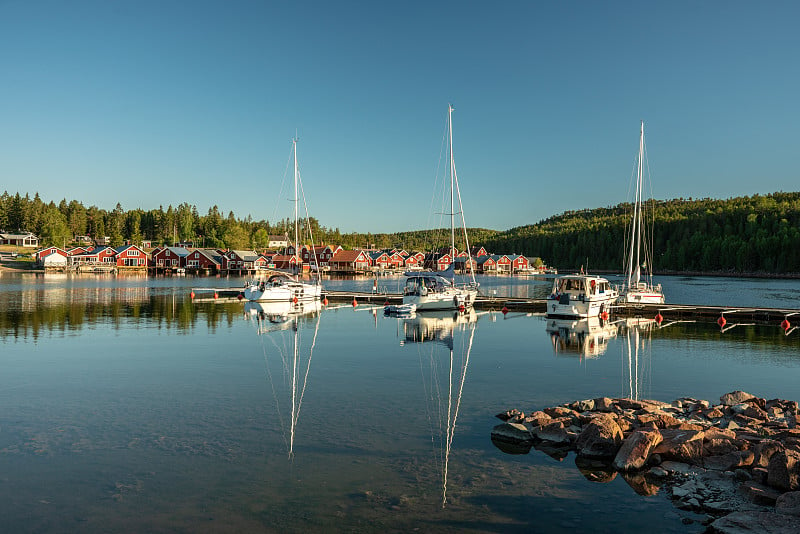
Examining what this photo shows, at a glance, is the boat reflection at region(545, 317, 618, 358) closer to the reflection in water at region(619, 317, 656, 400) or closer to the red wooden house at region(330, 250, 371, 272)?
the reflection in water at region(619, 317, 656, 400)

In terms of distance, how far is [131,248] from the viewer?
446ft

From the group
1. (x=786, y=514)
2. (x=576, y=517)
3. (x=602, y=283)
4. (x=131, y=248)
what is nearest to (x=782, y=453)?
(x=786, y=514)

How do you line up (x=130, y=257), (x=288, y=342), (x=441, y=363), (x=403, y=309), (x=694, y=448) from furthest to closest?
(x=130, y=257) < (x=403, y=309) < (x=288, y=342) < (x=441, y=363) < (x=694, y=448)

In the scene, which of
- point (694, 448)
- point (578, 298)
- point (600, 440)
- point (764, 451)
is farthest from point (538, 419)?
point (578, 298)

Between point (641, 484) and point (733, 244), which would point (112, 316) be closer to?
point (641, 484)

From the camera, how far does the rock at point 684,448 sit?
12.2 m

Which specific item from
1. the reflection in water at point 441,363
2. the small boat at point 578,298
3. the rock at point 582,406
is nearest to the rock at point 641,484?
the reflection in water at point 441,363

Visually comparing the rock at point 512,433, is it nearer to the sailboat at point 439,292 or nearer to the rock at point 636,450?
the rock at point 636,450

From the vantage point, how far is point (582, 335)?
32688 mm

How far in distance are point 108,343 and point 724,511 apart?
86.1 feet

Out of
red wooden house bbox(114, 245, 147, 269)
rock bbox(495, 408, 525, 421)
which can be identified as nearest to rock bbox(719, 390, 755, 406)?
rock bbox(495, 408, 525, 421)

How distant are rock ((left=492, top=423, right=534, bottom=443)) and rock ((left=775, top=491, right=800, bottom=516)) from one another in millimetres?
5241

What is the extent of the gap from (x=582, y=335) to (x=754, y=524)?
23.8 metres

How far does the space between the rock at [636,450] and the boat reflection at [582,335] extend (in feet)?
44.5
